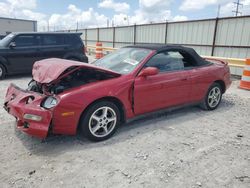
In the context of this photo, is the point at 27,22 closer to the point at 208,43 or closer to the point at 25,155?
the point at 208,43

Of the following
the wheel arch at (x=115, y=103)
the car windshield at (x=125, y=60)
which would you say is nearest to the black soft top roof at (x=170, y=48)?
the car windshield at (x=125, y=60)

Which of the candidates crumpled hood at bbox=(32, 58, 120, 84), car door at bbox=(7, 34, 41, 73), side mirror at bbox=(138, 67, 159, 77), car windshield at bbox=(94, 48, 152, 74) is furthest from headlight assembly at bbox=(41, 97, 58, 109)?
car door at bbox=(7, 34, 41, 73)

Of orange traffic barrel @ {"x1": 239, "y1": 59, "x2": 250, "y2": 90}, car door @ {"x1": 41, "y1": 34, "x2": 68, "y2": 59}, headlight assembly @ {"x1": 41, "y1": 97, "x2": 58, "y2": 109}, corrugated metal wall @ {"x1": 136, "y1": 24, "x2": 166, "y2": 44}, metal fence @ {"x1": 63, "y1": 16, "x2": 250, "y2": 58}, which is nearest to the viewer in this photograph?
headlight assembly @ {"x1": 41, "y1": 97, "x2": 58, "y2": 109}

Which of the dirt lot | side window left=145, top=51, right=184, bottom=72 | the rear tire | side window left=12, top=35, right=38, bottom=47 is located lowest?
the dirt lot

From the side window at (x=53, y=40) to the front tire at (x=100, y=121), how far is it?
21.0 feet

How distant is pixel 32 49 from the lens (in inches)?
329

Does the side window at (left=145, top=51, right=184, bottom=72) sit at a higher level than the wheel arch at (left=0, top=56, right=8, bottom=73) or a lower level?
higher

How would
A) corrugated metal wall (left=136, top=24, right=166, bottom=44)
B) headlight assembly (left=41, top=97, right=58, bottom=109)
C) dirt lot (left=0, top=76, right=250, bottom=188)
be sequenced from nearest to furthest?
dirt lot (left=0, top=76, right=250, bottom=188) → headlight assembly (left=41, top=97, right=58, bottom=109) → corrugated metal wall (left=136, top=24, right=166, bottom=44)

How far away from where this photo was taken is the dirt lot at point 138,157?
98.5 inches

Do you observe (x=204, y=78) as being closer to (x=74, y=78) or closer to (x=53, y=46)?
(x=74, y=78)

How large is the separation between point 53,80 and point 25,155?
1131 millimetres

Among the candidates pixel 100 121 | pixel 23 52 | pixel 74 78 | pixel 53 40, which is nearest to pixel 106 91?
pixel 100 121

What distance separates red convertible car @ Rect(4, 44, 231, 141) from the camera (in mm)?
3014

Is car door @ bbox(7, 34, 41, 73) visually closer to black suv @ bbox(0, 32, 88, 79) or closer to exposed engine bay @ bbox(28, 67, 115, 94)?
black suv @ bbox(0, 32, 88, 79)
